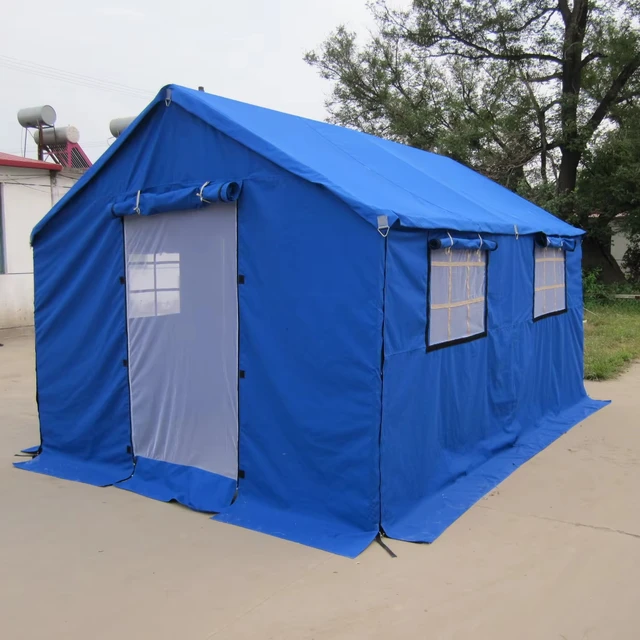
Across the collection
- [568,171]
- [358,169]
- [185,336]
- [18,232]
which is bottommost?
[185,336]

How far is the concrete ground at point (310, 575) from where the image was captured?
9.95 ft

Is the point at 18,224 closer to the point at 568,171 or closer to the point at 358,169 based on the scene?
the point at 358,169

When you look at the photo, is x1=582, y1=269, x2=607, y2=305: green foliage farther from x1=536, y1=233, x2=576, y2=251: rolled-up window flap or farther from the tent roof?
the tent roof

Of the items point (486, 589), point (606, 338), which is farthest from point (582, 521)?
point (606, 338)

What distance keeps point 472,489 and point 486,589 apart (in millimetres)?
1409

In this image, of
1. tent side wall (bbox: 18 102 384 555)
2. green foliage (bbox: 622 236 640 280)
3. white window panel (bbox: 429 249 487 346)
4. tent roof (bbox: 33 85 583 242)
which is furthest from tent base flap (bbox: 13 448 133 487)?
green foliage (bbox: 622 236 640 280)

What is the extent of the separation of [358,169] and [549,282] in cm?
306

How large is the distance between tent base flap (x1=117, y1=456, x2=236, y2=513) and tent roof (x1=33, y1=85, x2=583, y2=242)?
2.12 metres

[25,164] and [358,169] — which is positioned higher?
[25,164]

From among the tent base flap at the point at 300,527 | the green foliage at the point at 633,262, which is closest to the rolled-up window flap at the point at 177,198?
the tent base flap at the point at 300,527

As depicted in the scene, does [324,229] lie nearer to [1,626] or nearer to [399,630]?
[399,630]

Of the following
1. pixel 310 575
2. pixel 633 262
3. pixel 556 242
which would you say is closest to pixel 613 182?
pixel 633 262

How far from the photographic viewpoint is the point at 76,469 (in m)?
5.30

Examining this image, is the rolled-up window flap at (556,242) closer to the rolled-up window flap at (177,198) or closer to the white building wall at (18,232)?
the rolled-up window flap at (177,198)
